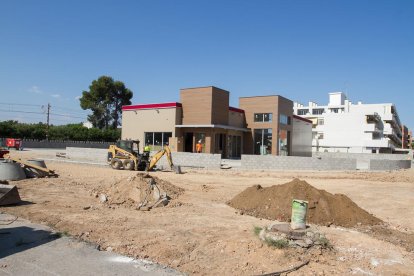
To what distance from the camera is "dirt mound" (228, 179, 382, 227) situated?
9128mm

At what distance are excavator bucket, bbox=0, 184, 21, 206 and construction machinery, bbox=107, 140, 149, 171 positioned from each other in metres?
10.8

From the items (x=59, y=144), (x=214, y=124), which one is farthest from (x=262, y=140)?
(x=59, y=144)

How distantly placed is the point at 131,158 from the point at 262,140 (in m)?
16.8

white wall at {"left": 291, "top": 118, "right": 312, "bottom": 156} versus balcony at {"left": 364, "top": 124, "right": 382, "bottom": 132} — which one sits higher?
balcony at {"left": 364, "top": 124, "right": 382, "bottom": 132}

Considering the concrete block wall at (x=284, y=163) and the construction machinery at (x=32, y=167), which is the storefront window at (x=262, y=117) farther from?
the construction machinery at (x=32, y=167)

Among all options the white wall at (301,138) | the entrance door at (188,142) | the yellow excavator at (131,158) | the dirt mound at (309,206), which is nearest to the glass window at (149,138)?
the entrance door at (188,142)

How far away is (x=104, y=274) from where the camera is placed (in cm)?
532

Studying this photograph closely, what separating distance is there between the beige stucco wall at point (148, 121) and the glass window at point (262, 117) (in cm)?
801

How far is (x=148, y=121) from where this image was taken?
3250 cm

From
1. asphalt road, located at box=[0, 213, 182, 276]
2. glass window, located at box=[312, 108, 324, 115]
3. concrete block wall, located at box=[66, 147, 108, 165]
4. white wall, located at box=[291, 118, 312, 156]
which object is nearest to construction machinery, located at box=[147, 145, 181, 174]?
concrete block wall, located at box=[66, 147, 108, 165]

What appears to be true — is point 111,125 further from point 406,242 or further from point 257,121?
point 406,242

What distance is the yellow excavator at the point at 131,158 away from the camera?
20875 mm

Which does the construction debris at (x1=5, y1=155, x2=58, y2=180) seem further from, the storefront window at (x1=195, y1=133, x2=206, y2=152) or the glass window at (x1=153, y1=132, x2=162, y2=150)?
the glass window at (x1=153, y1=132, x2=162, y2=150)

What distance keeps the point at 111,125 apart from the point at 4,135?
1714cm
